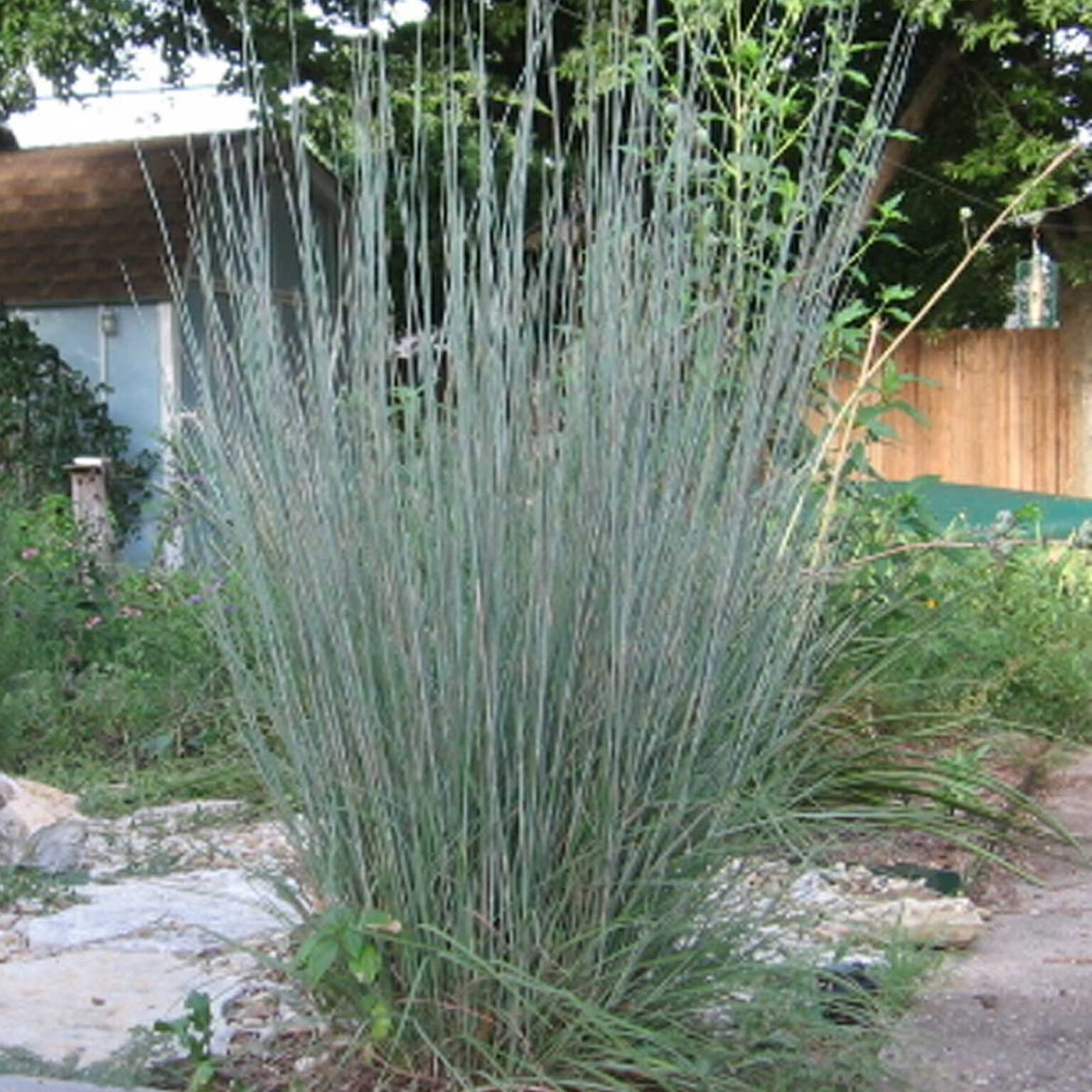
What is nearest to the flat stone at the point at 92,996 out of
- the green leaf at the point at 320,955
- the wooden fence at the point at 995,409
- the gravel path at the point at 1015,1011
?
the green leaf at the point at 320,955

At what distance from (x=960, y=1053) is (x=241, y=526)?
1473 millimetres

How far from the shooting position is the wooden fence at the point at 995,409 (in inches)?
659

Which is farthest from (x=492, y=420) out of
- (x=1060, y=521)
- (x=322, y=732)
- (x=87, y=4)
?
(x=87, y=4)

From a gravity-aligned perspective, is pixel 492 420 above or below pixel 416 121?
below

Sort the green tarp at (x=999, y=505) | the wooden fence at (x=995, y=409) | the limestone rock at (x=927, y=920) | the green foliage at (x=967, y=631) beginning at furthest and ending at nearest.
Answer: the wooden fence at (x=995, y=409)
the green tarp at (x=999, y=505)
the green foliage at (x=967, y=631)
the limestone rock at (x=927, y=920)

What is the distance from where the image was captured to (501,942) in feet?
7.59

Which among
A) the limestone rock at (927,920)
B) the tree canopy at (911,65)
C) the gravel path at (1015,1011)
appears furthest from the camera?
the tree canopy at (911,65)

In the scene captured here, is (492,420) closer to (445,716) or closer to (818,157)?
(445,716)

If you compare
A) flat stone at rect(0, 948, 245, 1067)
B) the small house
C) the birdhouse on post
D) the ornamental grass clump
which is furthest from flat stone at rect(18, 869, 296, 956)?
the small house

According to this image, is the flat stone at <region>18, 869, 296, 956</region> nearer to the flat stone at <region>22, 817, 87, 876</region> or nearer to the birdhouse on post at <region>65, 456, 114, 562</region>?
the flat stone at <region>22, 817, 87, 876</region>

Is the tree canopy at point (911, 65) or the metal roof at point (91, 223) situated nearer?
the tree canopy at point (911, 65)

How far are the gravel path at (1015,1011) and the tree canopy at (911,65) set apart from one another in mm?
8514

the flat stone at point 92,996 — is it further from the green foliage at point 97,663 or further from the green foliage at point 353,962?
the green foliage at point 97,663

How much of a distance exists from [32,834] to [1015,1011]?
2330 millimetres
